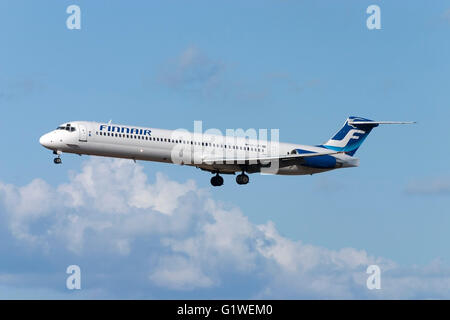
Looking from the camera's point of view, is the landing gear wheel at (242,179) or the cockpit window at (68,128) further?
the landing gear wheel at (242,179)

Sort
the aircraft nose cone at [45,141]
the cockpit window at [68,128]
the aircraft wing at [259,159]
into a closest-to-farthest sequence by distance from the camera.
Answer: the cockpit window at [68,128]
the aircraft nose cone at [45,141]
the aircraft wing at [259,159]

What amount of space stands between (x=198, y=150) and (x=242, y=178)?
5.36m

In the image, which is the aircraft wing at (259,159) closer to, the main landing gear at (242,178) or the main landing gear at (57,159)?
the main landing gear at (242,178)

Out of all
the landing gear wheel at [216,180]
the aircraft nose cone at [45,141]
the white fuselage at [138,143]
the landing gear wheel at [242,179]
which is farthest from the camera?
the landing gear wheel at [216,180]

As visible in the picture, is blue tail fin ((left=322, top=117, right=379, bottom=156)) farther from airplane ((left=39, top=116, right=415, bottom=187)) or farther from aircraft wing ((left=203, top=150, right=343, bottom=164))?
aircraft wing ((left=203, top=150, right=343, bottom=164))

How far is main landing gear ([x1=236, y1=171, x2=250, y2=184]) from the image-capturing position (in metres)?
76.1

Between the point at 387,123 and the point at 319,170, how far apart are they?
6.95 m

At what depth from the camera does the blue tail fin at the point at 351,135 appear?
268ft

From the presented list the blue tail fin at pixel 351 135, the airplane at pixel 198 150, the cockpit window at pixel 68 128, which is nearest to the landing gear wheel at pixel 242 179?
the airplane at pixel 198 150

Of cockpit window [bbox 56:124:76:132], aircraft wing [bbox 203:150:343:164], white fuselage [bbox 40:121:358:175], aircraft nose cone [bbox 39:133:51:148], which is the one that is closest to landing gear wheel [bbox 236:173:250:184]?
aircraft wing [bbox 203:150:343:164]

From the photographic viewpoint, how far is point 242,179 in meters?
76.1

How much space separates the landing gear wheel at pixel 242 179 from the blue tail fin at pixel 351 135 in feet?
29.8
